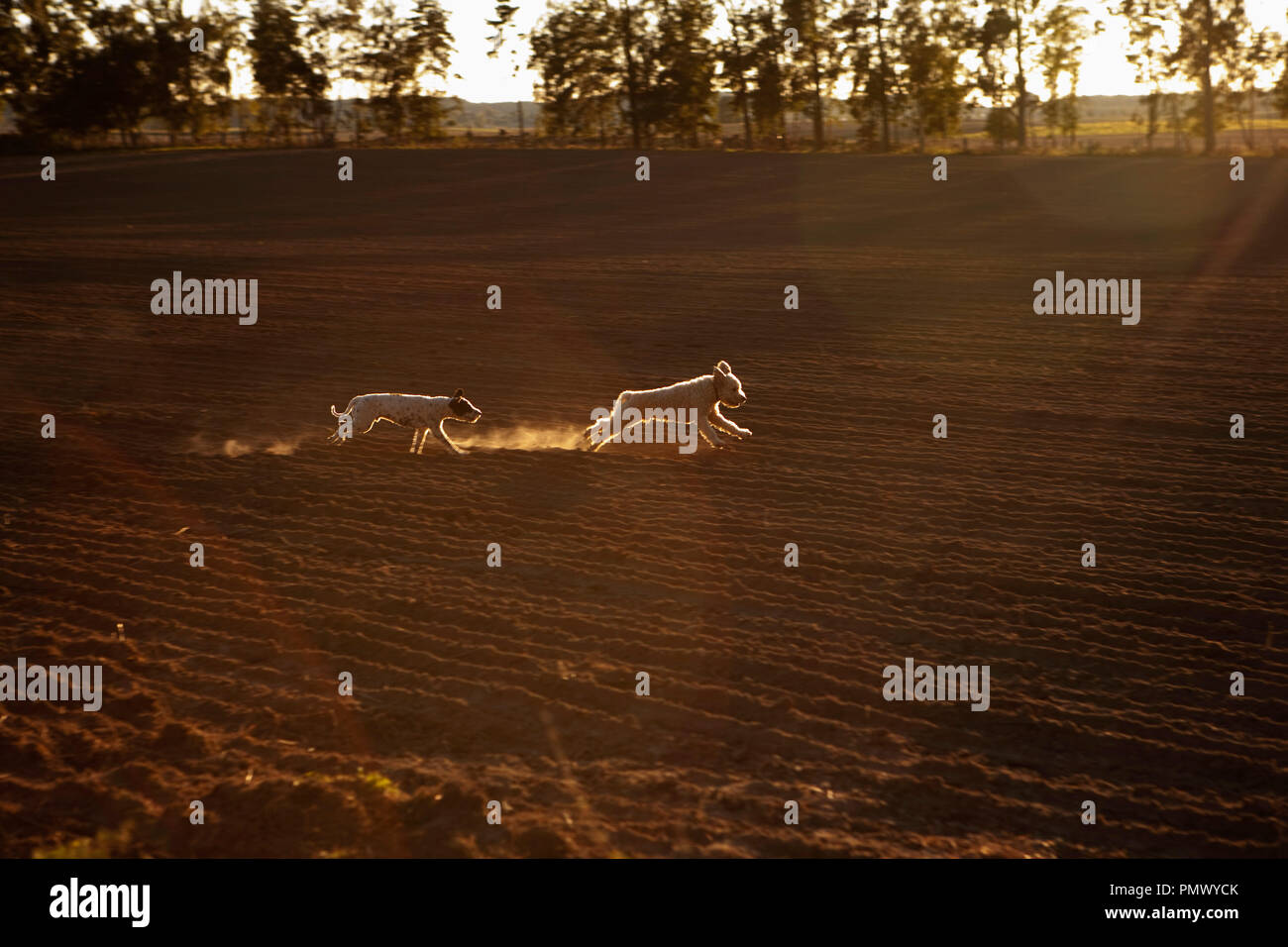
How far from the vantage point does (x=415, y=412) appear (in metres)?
15.0

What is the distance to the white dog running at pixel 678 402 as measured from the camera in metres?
14.8

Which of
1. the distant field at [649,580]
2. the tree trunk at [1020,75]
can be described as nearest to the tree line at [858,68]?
the tree trunk at [1020,75]

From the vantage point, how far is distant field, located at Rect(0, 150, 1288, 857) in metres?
7.14

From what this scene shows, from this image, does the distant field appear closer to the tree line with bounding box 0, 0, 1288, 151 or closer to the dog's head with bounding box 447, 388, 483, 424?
the dog's head with bounding box 447, 388, 483, 424

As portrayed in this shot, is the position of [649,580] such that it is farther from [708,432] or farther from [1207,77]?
[1207,77]

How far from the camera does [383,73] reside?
7619cm

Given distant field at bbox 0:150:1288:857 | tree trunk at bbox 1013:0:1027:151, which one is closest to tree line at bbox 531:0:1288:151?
tree trunk at bbox 1013:0:1027:151

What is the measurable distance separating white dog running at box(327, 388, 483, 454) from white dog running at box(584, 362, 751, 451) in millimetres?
1790

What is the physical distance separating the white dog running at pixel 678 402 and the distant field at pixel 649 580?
0.52 meters

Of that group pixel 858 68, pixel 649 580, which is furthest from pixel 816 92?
pixel 649 580

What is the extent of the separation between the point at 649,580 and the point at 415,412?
5.66 metres

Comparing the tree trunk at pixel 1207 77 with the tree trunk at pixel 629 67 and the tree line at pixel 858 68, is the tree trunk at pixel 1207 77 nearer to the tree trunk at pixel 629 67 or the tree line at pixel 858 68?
the tree line at pixel 858 68
